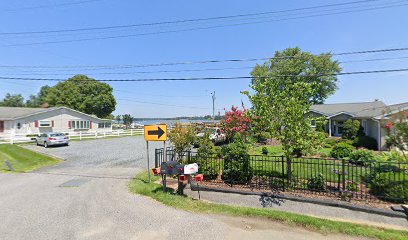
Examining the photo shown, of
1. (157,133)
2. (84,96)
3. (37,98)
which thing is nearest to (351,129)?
(157,133)

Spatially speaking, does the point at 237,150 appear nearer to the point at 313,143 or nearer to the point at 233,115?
the point at 313,143

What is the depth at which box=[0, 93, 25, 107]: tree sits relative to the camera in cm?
7047

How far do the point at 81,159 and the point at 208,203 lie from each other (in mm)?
10867

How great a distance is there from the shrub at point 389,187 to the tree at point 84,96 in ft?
164

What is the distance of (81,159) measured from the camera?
1391 centimetres

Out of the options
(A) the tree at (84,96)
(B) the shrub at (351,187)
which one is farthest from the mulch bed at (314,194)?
(A) the tree at (84,96)

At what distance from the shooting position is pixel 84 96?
5031 centimetres

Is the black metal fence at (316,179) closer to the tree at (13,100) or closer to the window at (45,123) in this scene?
the window at (45,123)

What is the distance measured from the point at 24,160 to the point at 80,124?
23.2 meters

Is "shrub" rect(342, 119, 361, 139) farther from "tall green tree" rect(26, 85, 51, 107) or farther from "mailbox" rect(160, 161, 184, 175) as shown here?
"tall green tree" rect(26, 85, 51, 107)

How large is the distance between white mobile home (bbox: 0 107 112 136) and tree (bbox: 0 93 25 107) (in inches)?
2045

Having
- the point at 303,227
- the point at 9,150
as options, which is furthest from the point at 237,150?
the point at 9,150

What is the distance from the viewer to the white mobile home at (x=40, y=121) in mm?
27297

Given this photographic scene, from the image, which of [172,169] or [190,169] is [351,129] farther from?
[172,169]
